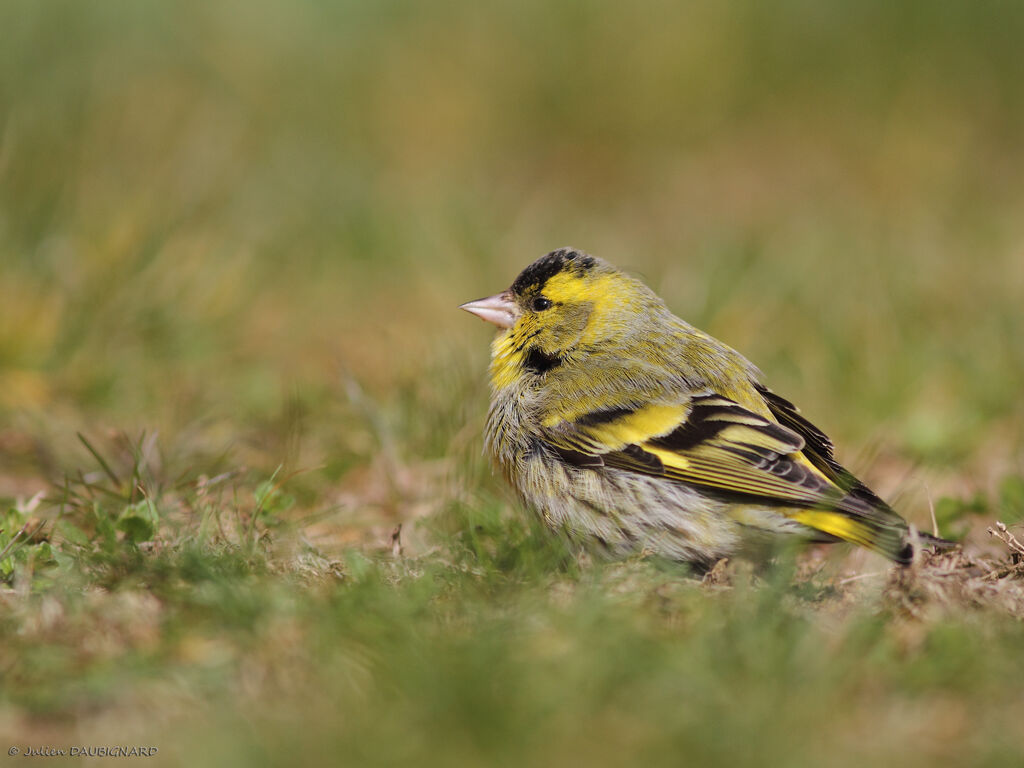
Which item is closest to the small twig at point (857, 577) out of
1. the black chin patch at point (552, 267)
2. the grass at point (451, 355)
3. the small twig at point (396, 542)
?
the grass at point (451, 355)

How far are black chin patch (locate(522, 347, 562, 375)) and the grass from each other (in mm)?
548

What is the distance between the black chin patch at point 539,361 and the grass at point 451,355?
55cm

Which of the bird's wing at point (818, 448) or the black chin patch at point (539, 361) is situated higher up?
the bird's wing at point (818, 448)

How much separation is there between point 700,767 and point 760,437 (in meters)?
1.68

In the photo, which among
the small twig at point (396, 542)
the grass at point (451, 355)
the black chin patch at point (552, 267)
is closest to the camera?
the grass at point (451, 355)

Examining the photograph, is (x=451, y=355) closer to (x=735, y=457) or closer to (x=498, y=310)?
(x=498, y=310)

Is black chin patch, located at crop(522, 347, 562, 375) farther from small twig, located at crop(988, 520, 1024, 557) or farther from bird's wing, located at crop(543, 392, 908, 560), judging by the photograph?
small twig, located at crop(988, 520, 1024, 557)

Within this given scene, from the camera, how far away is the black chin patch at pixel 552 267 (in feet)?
15.8

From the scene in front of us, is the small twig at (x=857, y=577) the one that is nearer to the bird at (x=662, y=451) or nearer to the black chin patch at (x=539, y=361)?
the bird at (x=662, y=451)

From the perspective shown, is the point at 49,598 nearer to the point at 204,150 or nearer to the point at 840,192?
the point at 204,150

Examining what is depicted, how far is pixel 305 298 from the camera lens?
7379mm

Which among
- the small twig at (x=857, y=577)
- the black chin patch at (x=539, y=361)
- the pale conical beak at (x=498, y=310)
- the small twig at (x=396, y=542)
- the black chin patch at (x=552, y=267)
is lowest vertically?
the small twig at (x=396, y=542)

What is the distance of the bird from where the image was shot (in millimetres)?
3723

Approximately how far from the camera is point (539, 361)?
15.1 ft
